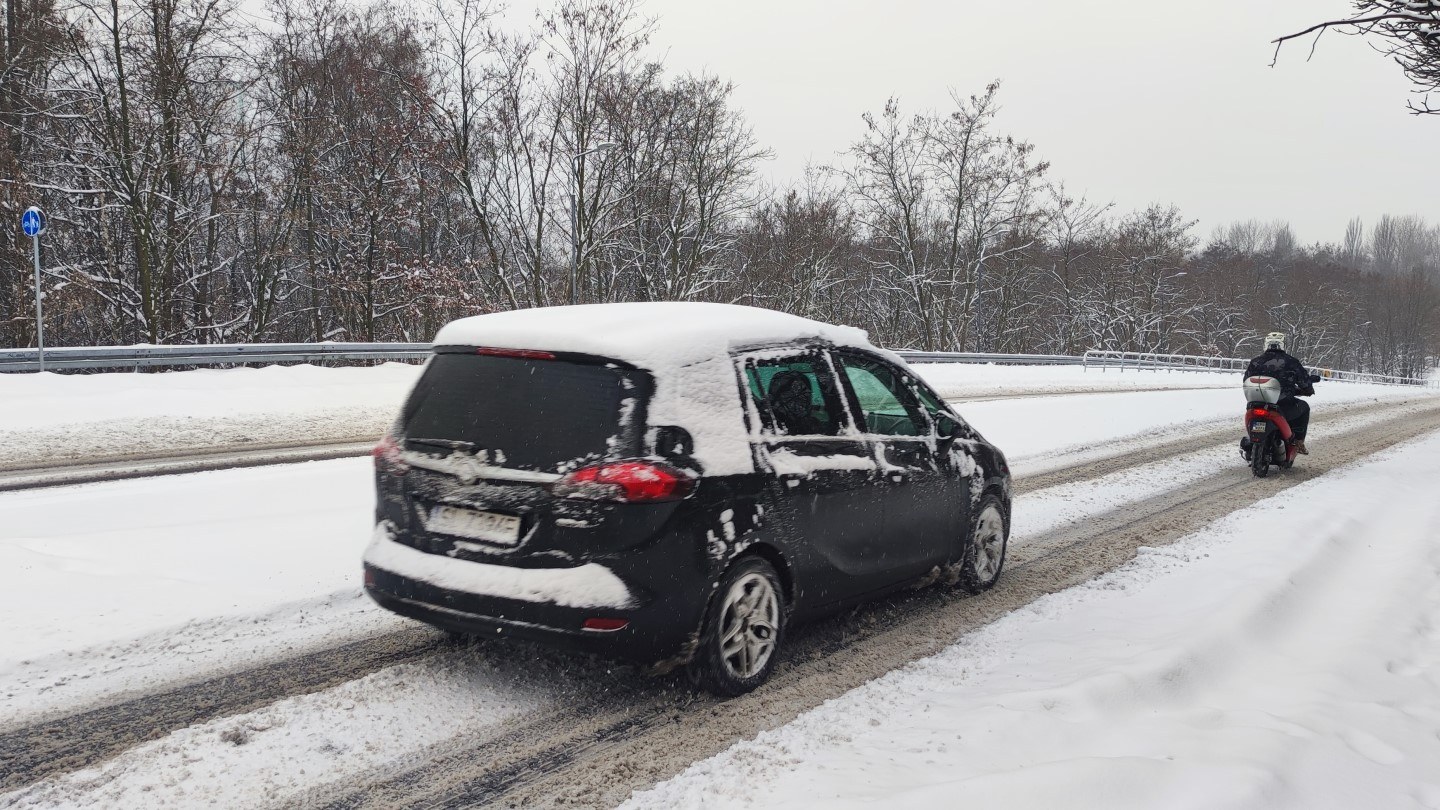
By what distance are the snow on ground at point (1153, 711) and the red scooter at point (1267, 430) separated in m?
5.07

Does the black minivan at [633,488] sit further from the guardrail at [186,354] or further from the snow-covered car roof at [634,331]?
the guardrail at [186,354]

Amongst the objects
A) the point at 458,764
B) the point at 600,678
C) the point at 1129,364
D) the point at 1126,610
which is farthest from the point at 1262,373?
the point at 1129,364

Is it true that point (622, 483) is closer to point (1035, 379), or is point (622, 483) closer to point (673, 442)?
point (673, 442)

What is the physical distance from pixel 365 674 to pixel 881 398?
295cm

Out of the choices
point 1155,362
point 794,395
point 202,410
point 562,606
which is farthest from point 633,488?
point 1155,362

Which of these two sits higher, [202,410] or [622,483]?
[622,483]

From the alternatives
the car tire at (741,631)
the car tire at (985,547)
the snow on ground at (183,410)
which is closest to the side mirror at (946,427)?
the car tire at (985,547)

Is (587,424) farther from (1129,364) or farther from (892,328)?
(892,328)

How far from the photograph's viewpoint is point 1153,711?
12.8ft

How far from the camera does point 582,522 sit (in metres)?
3.53

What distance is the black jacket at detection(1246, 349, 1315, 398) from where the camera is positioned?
37.6 ft

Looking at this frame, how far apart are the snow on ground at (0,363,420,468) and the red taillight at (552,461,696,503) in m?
8.54

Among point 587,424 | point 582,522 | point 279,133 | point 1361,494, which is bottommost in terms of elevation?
point 1361,494

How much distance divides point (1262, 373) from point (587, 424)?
1099cm
